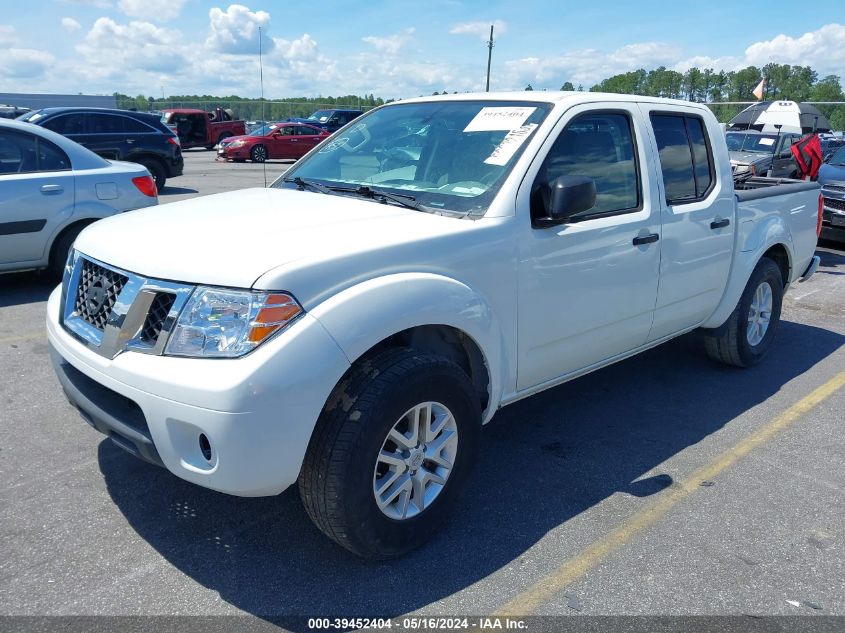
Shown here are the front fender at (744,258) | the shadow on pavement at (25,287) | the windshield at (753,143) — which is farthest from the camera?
the windshield at (753,143)

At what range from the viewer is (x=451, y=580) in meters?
2.73

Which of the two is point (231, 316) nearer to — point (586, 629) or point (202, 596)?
point (202, 596)

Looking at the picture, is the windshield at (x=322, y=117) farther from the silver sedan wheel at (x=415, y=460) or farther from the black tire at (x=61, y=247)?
the silver sedan wheel at (x=415, y=460)

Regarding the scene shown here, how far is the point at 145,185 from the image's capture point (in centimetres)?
708

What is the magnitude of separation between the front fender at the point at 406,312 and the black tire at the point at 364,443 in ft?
0.43

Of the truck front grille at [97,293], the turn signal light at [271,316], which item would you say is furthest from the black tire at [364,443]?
the truck front grille at [97,293]

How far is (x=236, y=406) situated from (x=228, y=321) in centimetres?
31

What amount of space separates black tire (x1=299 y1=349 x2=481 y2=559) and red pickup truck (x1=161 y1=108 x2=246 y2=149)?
101 feet

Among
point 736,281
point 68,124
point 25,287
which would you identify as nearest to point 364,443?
point 736,281

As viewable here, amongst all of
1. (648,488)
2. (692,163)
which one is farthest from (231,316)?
(692,163)

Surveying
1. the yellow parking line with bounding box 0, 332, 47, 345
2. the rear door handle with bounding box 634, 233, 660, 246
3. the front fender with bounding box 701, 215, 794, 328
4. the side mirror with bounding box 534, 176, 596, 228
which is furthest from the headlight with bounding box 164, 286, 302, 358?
the yellow parking line with bounding box 0, 332, 47, 345

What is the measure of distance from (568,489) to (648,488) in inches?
15.9

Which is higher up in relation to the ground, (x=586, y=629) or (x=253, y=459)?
(x=253, y=459)

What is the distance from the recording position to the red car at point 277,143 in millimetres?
24344
